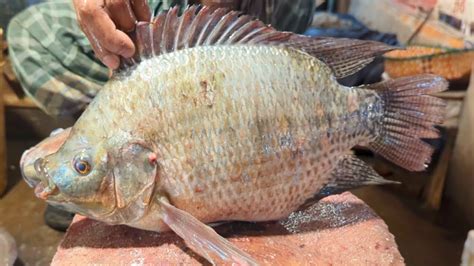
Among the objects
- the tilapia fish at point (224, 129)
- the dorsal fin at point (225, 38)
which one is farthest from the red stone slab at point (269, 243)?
the dorsal fin at point (225, 38)

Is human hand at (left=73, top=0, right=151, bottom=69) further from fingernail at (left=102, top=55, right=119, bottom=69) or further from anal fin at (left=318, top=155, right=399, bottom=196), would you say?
anal fin at (left=318, top=155, right=399, bottom=196)

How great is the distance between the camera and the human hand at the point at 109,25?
112cm

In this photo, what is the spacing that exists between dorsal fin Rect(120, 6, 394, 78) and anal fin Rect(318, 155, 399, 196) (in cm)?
19

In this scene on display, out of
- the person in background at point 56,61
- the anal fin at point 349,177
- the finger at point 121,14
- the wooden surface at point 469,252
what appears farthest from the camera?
the person in background at point 56,61

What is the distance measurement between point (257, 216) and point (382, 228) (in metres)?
0.32

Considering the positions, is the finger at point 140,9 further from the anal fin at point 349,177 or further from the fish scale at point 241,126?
the anal fin at point 349,177

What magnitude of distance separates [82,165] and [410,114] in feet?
2.24

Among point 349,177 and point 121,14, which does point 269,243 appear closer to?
point 349,177

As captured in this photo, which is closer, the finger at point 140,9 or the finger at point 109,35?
the finger at point 109,35

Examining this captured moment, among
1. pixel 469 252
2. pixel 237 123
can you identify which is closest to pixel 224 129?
pixel 237 123

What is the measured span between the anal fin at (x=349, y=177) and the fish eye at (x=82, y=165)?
497 millimetres

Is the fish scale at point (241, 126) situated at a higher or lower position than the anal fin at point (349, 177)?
higher

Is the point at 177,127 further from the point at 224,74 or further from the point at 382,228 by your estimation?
the point at 382,228

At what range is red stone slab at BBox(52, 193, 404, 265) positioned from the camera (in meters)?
1.18
